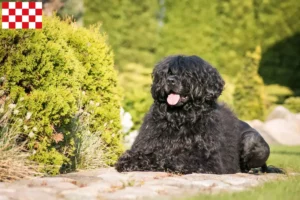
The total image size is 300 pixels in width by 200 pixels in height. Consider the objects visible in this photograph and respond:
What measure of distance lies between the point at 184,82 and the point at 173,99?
0.72ft

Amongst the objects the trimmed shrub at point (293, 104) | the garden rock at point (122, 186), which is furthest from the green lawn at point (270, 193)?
the trimmed shrub at point (293, 104)

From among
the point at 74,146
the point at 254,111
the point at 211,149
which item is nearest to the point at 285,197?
the point at 211,149

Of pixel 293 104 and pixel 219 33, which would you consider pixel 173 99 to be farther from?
pixel 219 33

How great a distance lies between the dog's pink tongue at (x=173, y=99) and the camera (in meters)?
6.72

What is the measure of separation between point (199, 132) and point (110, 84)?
1899mm

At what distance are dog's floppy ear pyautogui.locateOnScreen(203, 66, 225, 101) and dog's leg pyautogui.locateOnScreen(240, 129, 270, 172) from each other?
0.96 m

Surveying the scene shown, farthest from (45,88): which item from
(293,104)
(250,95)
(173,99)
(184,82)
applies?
(293,104)

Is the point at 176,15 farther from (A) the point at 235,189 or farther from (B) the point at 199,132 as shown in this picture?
(A) the point at 235,189

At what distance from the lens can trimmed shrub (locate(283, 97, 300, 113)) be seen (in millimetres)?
19500

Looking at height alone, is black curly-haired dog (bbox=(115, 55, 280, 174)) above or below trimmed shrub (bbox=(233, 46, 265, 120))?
below

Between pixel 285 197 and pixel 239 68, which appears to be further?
pixel 239 68

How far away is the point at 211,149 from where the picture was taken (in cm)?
677

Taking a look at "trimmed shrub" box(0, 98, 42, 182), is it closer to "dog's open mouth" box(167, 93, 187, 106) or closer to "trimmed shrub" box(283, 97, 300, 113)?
"dog's open mouth" box(167, 93, 187, 106)

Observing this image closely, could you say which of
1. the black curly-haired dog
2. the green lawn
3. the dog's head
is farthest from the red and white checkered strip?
the green lawn
